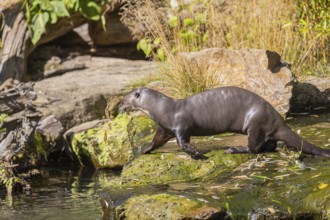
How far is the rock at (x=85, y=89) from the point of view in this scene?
897 cm

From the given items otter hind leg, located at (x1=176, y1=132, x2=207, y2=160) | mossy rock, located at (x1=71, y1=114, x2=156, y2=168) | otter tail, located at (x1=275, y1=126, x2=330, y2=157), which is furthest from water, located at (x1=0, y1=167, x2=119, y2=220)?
otter tail, located at (x1=275, y1=126, x2=330, y2=157)

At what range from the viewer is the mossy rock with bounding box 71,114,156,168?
759 centimetres

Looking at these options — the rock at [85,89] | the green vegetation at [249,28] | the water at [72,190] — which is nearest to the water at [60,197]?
the water at [72,190]

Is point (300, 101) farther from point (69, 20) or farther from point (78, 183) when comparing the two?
point (69, 20)

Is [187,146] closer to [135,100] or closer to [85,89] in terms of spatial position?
[135,100]

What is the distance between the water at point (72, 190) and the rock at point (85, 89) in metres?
1.06

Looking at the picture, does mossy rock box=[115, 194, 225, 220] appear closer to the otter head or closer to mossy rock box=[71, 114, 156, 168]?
the otter head

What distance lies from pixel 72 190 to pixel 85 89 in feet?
8.99

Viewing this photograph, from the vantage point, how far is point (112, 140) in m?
7.75

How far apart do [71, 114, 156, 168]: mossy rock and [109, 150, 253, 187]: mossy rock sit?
1494mm

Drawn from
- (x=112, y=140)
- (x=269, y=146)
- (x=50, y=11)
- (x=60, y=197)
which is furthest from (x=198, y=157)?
(x=50, y=11)

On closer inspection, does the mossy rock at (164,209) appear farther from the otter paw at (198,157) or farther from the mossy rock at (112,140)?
the mossy rock at (112,140)

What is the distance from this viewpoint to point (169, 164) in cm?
569

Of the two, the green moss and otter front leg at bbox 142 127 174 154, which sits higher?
otter front leg at bbox 142 127 174 154
